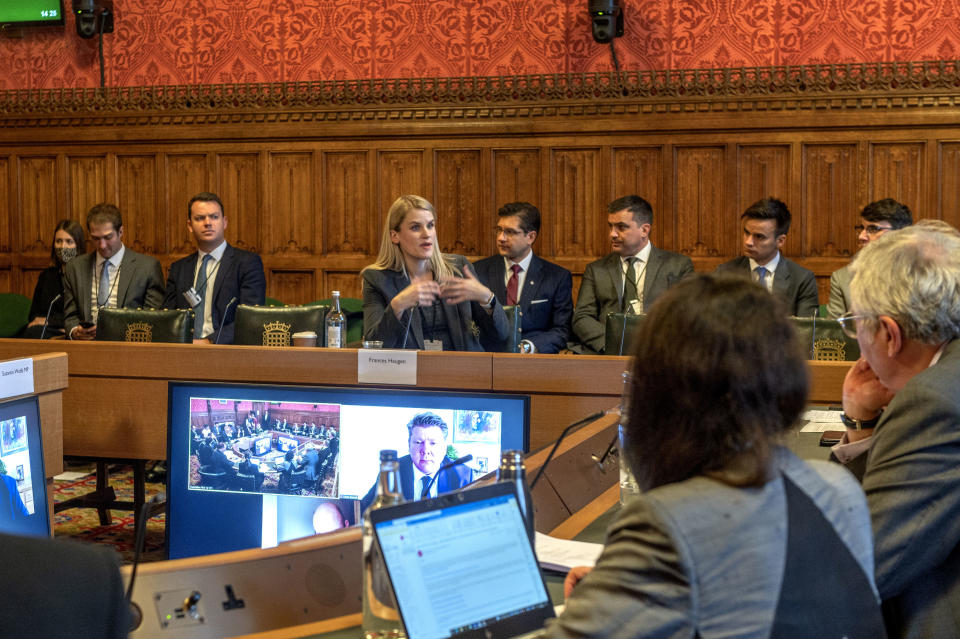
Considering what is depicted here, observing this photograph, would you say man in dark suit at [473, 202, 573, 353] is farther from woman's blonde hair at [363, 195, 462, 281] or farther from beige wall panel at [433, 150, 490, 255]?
woman's blonde hair at [363, 195, 462, 281]

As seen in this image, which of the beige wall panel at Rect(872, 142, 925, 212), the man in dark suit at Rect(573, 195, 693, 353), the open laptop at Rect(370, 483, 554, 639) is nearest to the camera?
the open laptop at Rect(370, 483, 554, 639)

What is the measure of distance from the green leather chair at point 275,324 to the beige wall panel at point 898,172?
3510 millimetres

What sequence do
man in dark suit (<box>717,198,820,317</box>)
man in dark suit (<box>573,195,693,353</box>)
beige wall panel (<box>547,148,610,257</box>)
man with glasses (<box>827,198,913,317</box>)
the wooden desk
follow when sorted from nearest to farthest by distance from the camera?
1. the wooden desk
2. man with glasses (<box>827,198,913,317</box>)
3. man in dark suit (<box>717,198,820,317</box>)
4. man in dark suit (<box>573,195,693,353</box>)
5. beige wall panel (<box>547,148,610,257</box>)

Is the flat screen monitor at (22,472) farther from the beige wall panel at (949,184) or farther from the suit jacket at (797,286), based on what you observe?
the beige wall panel at (949,184)

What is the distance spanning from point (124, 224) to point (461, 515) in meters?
6.17

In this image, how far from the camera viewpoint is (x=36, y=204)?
699 cm

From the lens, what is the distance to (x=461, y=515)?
4.22 feet

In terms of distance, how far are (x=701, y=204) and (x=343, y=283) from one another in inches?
92.4

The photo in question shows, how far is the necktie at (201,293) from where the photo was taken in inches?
217

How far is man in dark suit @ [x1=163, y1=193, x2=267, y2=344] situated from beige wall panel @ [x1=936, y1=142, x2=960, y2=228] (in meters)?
3.90

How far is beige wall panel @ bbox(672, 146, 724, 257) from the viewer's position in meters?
6.03

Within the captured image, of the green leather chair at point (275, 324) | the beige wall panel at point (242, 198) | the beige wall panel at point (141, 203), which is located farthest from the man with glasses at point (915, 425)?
the beige wall panel at point (141, 203)

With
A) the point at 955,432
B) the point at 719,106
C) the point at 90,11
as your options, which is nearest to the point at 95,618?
the point at 955,432

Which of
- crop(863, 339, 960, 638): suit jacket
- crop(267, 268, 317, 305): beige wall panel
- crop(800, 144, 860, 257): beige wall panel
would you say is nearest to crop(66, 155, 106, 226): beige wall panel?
crop(267, 268, 317, 305): beige wall panel
